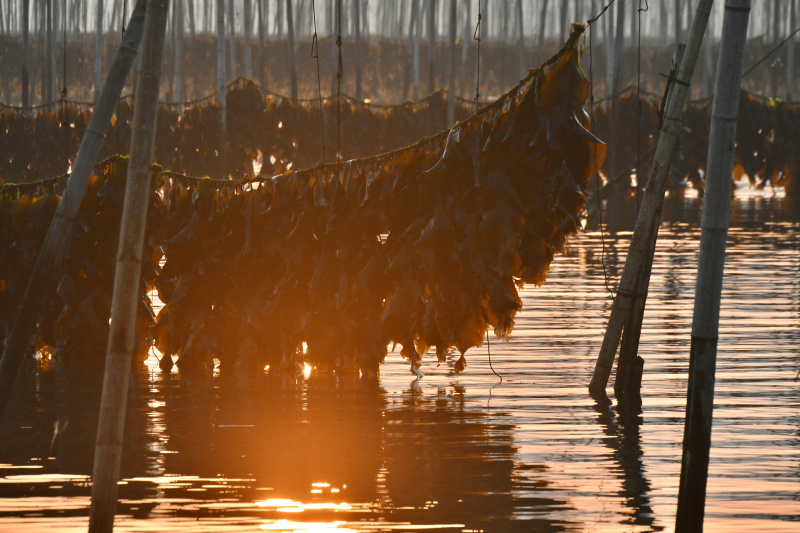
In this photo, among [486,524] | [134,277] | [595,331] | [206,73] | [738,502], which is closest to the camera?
[134,277]

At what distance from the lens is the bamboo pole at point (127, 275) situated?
456 cm

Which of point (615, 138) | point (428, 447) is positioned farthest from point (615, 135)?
point (428, 447)

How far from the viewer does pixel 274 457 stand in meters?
7.36

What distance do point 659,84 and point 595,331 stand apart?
5408 cm

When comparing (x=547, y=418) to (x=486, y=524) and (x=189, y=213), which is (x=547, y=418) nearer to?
(x=486, y=524)

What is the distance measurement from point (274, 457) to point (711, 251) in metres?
3.49

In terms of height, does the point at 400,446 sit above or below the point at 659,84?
below

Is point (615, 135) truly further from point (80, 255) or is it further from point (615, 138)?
point (80, 255)

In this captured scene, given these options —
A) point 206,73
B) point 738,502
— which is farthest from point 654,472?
point 206,73

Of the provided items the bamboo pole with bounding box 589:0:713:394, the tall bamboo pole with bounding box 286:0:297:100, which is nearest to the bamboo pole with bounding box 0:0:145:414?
the bamboo pole with bounding box 589:0:713:394

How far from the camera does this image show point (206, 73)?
63.2 meters

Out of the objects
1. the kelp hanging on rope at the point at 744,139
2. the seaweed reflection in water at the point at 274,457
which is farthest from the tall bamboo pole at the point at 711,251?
the kelp hanging on rope at the point at 744,139

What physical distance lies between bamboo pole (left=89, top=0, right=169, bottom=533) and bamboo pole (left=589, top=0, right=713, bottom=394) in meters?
4.18

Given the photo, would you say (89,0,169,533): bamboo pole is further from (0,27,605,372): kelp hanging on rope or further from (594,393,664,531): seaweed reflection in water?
(0,27,605,372): kelp hanging on rope
